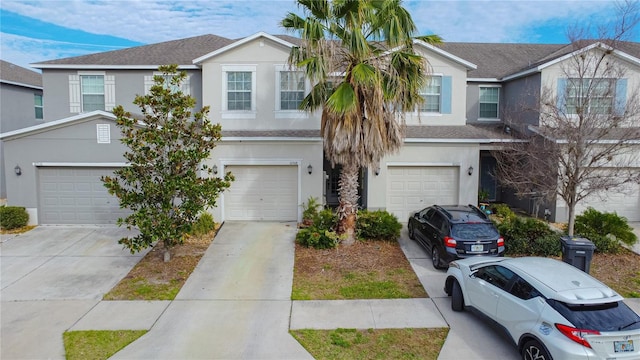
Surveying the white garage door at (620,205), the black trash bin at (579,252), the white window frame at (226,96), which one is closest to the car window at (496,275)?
the black trash bin at (579,252)

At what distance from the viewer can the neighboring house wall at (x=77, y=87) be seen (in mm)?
17125

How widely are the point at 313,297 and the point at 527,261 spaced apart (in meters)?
4.49

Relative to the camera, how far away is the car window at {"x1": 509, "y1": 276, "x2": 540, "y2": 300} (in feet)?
21.3

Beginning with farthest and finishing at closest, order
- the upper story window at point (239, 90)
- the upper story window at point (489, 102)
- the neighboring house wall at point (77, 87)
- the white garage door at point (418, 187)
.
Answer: the upper story window at point (489, 102) < the neighboring house wall at point (77, 87) < the white garage door at point (418, 187) < the upper story window at point (239, 90)

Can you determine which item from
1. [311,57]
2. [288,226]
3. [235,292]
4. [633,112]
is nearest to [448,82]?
[633,112]

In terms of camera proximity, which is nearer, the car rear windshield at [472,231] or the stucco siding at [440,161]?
the car rear windshield at [472,231]

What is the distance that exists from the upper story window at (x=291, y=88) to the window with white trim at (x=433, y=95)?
16.4 feet

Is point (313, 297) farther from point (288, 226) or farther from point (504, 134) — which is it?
point (504, 134)

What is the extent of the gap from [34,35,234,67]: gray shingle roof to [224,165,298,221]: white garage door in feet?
18.3

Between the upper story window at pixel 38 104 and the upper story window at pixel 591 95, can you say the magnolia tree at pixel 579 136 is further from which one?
the upper story window at pixel 38 104

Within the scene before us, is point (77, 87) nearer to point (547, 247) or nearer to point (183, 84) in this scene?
point (183, 84)

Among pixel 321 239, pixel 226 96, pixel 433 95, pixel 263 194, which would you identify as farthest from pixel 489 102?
pixel 226 96

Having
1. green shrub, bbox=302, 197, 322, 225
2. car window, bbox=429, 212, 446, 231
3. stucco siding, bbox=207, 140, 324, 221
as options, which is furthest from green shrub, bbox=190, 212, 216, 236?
car window, bbox=429, 212, 446, 231

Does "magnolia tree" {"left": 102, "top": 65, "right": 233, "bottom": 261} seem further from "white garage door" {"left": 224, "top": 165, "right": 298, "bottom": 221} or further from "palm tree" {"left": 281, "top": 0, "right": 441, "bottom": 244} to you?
"white garage door" {"left": 224, "top": 165, "right": 298, "bottom": 221}
